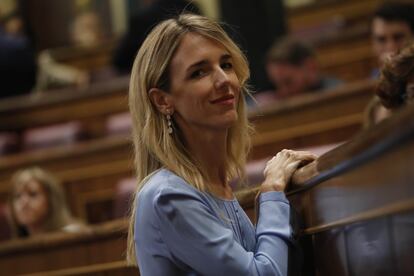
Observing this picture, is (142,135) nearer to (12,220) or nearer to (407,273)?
(407,273)

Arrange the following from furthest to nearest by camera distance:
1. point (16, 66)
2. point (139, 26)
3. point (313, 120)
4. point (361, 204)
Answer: point (16, 66), point (139, 26), point (313, 120), point (361, 204)

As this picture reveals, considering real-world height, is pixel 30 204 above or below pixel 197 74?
below

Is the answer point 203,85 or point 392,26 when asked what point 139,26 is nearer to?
point 392,26

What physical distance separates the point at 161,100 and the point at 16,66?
232 centimetres

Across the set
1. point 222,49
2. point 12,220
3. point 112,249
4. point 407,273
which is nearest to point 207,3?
point 12,220

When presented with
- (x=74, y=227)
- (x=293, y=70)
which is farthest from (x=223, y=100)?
(x=293, y=70)

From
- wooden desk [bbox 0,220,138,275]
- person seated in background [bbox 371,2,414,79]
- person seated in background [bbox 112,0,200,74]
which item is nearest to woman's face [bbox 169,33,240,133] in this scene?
wooden desk [bbox 0,220,138,275]

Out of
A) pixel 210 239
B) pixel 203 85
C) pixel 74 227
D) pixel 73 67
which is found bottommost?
pixel 73 67

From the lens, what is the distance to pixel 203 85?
0.86 meters

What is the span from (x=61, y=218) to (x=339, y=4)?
194 cm

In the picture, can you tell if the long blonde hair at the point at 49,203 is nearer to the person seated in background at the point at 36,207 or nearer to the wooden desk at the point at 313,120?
the person seated in background at the point at 36,207

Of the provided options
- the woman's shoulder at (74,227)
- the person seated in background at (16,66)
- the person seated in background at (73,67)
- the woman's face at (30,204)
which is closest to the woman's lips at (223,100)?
the woman's shoulder at (74,227)

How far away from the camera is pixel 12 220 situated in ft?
6.59

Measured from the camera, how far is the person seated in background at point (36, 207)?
1.95 metres
